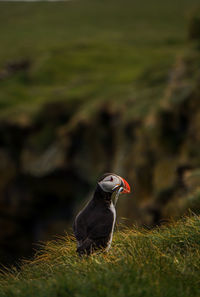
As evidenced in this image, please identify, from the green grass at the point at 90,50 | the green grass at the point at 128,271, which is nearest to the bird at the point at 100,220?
the green grass at the point at 128,271

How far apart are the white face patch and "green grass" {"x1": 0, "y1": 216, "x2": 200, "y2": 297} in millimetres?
727

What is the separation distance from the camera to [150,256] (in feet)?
17.2

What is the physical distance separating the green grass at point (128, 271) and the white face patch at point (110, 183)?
727 millimetres

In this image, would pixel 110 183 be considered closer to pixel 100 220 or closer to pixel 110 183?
pixel 110 183

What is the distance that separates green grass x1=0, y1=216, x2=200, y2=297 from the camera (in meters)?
4.47

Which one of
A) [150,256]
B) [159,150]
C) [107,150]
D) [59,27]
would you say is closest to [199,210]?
[150,256]

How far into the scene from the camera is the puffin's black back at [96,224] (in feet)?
17.8

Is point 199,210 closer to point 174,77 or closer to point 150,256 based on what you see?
point 150,256

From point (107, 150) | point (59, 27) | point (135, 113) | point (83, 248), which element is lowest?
point (59, 27)

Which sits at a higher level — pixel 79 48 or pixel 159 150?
pixel 159 150

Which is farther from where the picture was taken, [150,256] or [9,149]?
[9,149]

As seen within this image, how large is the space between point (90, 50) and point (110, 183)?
46.4 m

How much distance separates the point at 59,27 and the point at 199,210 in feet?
260

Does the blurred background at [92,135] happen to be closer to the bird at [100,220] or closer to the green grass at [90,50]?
the green grass at [90,50]
